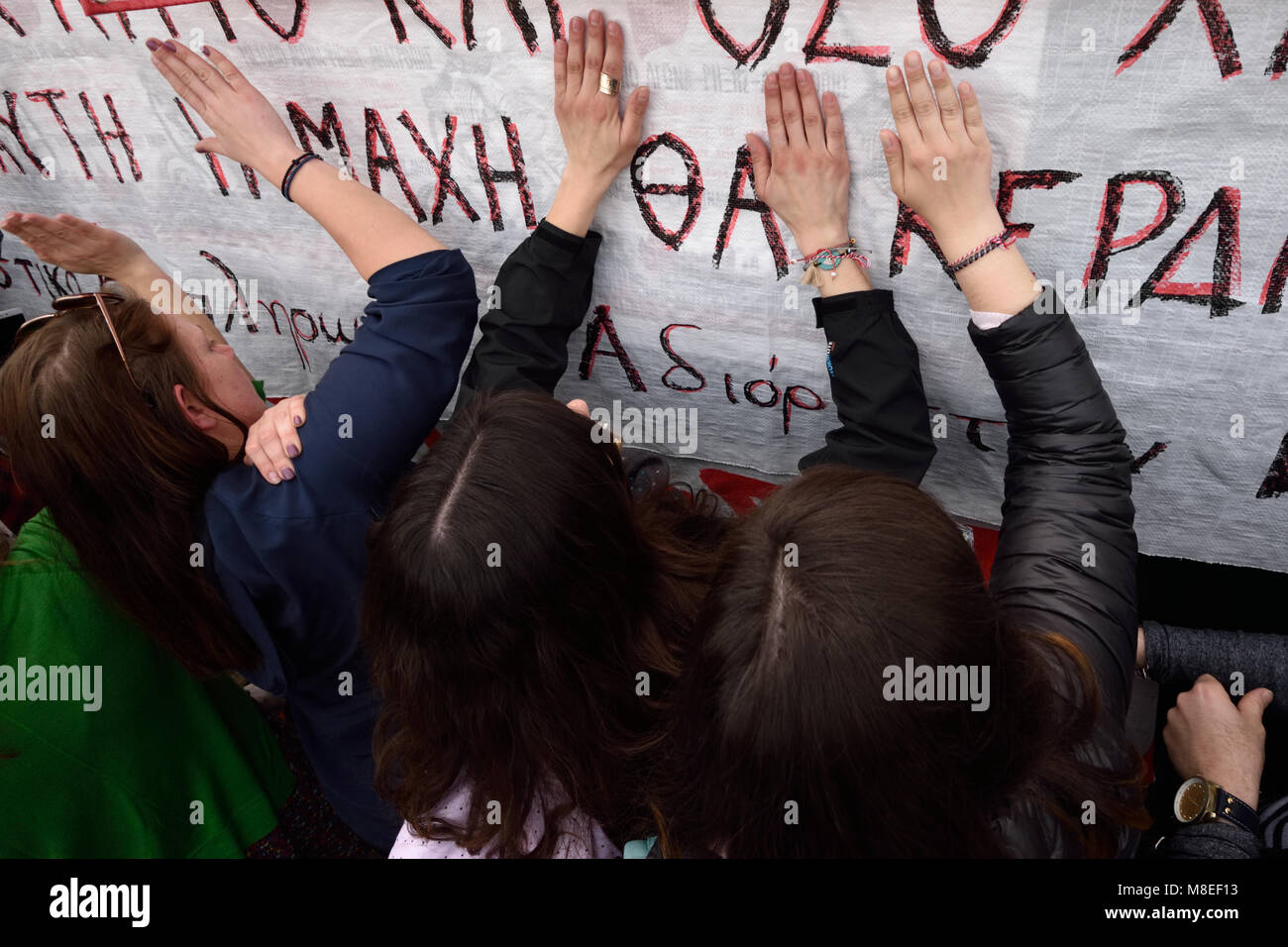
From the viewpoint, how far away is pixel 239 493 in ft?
3.01

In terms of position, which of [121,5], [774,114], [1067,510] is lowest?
[1067,510]

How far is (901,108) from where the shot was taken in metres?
0.83

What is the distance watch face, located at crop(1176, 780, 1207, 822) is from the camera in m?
0.92

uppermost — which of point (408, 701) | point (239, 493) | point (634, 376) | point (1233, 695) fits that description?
point (634, 376)

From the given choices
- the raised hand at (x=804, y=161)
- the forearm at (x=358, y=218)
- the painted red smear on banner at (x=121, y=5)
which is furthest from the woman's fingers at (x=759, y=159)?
the painted red smear on banner at (x=121, y=5)

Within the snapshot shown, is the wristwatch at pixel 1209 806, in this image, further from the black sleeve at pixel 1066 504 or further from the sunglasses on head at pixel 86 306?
the sunglasses on head at pixel 86 306

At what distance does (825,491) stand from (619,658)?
264 millimetres

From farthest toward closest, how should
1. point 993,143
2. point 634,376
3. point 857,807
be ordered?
point 634,376 < point 993,143 < point 857,807

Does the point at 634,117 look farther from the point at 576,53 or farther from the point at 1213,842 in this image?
the point at 1213,842

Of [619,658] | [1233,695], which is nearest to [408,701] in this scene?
[619,658]

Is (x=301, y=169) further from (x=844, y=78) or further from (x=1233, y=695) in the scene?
(x=1233, y=695)

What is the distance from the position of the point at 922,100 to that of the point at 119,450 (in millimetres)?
961

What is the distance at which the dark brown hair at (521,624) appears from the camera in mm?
688

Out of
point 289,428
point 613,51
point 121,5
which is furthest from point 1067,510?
point 121,5
